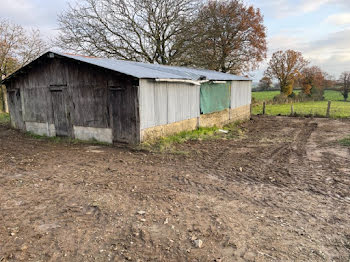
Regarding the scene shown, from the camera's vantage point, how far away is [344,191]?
544 centimetres

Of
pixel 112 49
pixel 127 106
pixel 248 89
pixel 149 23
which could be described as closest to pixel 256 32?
pixel 248 89

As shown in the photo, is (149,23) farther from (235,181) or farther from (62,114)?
(235,181)

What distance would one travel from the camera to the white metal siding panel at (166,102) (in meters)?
9.52

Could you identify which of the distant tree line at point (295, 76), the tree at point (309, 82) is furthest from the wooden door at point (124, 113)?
the tree at point (309, 82)

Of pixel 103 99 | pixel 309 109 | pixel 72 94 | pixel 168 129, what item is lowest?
pixel 309 109

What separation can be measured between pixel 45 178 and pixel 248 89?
59.5ft

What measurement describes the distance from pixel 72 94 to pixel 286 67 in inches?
1527

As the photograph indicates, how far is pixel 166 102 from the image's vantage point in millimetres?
10680

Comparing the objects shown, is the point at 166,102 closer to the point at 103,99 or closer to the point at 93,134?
the point at 103,99

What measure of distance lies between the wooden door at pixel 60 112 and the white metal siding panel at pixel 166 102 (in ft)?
14.0

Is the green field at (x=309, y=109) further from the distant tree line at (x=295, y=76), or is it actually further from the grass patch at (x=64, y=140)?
the grass patch at (x=64, y=140)

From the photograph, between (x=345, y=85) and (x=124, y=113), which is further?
(x=345, y=85)

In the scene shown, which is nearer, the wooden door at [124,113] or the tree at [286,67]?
the wooden door at [124,113]

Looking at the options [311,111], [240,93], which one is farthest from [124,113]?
[311,111]
